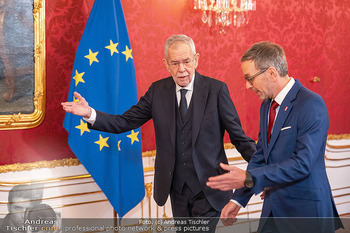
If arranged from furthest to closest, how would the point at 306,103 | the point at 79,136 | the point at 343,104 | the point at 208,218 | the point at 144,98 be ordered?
the point at 343,104 < the point at 79,136 < the point at 144,98 < the point at 208,218 < the point at 306,103

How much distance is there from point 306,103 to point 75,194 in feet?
8.44

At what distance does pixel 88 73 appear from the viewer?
11.5 ft

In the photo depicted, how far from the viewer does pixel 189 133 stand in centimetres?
267

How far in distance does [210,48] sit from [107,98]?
1541 millimetres

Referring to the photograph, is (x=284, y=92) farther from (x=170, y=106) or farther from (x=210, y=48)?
(x=210, y=48)

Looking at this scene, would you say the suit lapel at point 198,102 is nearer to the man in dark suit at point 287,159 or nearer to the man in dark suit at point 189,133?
the man in dark suit at point 189,133

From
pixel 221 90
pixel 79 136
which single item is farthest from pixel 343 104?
pixel 79 136

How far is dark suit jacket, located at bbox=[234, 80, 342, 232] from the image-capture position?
6.37ft

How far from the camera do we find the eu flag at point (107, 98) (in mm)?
3477

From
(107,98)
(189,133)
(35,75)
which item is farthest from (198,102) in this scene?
(35,75)

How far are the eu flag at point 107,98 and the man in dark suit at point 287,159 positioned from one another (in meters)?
1.64

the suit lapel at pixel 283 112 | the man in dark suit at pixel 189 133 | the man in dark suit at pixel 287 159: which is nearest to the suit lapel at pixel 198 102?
the man in dark suit at pixel 189 133

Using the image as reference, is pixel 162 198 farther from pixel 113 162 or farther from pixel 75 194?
pixel 75 194

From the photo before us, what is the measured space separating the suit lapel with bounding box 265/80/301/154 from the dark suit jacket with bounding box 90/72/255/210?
0.60 meters
